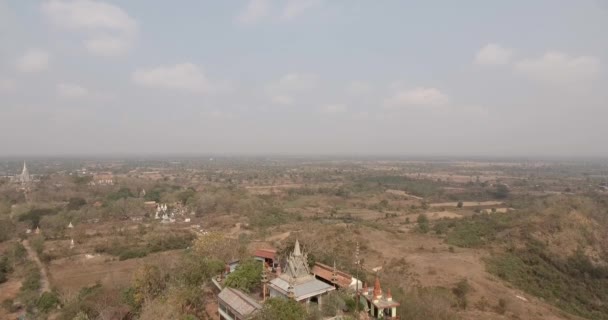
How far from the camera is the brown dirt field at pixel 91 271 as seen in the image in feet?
Answer: 117

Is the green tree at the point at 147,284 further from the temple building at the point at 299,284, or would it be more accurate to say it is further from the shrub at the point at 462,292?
the shrub at the point at 462,292

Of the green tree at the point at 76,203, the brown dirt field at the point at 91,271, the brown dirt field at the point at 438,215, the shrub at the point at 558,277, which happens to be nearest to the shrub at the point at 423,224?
the brown dirt field at the point at 438,215

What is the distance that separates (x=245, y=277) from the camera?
23500 millimetres

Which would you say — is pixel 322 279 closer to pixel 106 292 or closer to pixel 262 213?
pixel 106 292

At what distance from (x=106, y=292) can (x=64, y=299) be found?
401 cm

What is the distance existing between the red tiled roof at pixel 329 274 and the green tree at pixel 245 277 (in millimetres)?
3670

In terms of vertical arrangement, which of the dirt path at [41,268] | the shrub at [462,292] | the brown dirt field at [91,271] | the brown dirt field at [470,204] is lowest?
the dirt path at [41,268]

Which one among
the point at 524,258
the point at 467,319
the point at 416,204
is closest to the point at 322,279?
the point at 467,319

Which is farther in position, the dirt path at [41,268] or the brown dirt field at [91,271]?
the dirt path at [41,268]

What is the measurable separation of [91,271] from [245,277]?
88.5 feet

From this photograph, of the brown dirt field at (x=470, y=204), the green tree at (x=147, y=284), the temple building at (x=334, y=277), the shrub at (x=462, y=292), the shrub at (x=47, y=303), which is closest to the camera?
the temple building at (x=334, y=277)

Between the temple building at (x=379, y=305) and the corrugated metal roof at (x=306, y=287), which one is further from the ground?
the corrugated metal roof at (x=306, y=287)

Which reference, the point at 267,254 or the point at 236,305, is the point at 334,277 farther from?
the point at 267,254

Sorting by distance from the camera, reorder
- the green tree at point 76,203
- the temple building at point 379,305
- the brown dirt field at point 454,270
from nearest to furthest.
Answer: the temple building at point 379,305, the brown dirt field at point 454,270, the green tree at point 76,203
